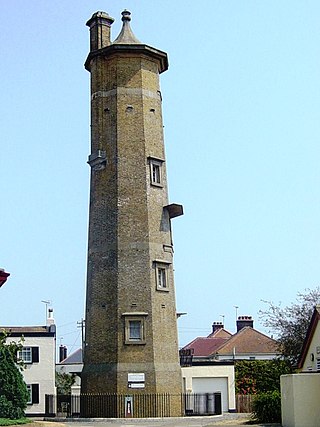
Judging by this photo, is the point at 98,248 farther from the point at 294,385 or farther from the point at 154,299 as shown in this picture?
the point at 294,385

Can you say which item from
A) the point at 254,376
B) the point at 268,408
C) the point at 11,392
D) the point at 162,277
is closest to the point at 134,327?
the point at 162,277

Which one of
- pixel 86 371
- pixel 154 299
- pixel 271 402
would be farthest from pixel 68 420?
pixel 271 402

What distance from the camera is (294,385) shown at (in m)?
28.7

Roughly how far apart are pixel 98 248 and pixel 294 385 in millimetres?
20153

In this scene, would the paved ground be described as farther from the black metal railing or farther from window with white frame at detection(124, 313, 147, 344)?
window with white frame at detection(124, 313, 147, 344)

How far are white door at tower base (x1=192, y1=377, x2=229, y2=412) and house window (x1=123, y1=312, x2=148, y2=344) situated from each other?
1204 centimetres

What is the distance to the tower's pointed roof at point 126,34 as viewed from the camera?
4875 centimetres

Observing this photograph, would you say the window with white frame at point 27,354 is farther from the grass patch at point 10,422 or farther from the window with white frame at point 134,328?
the grass patch at point 10,422

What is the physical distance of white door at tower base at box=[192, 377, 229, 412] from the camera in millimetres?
55969

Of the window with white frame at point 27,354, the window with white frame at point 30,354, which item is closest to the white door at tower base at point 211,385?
the window with white frame at point 30,354

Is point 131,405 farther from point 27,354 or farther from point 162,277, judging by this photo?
point 27,354

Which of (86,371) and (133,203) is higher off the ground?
(133,203)

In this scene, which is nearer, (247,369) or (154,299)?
(154,299)

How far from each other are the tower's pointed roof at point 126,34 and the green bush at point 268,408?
2398 cm
